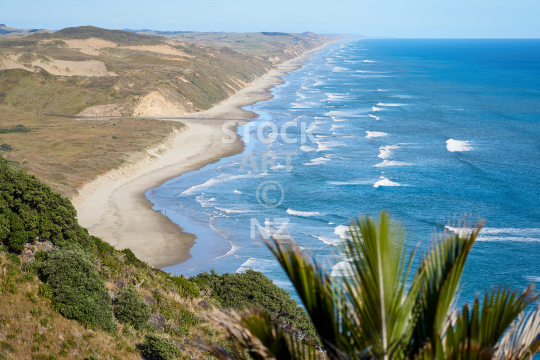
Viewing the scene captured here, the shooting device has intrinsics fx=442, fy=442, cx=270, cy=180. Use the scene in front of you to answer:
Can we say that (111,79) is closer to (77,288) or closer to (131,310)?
(77,288)

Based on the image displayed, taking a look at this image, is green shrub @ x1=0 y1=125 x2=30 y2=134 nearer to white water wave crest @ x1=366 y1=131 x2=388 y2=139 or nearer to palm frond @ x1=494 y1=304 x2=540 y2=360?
white water wave crest @ x1=366 y1=131 x2=388 y2=139

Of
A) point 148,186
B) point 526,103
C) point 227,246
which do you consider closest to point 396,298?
point 227,246

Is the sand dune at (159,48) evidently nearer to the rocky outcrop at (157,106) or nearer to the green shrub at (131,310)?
the rocky outcrop at (157,106)

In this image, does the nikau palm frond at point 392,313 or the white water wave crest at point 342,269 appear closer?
the nikau palm frond at point 392,313

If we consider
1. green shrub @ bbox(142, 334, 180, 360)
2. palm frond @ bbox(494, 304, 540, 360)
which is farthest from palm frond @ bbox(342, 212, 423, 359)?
green shrub @ bbox(142, 334, 180, 360)

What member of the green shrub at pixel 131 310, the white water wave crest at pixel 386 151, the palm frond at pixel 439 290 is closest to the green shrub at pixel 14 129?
the white water wave crest at pixel 386 151

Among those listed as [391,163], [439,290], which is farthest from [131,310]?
[391,163]
